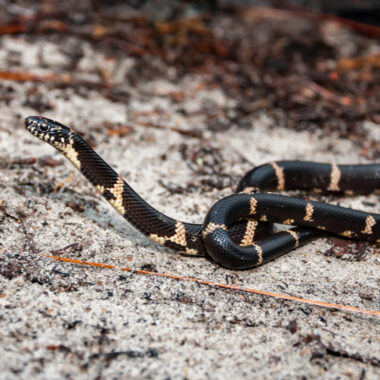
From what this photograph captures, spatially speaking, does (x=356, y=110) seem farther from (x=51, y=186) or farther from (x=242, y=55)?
(x=51, y=186)

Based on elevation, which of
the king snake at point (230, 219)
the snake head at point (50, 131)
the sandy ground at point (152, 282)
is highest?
the snake head at point (50, 131)

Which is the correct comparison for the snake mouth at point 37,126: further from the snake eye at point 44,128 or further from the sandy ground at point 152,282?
the sandy ground at point 152,282

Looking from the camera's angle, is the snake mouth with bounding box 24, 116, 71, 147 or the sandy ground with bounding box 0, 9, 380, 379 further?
the snake mouth with bounding box 24, 116, 71, 147

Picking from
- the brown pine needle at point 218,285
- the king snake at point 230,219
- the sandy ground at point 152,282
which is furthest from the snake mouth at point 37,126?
the brown pine needle at point 218,285

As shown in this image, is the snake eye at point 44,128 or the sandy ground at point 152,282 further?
the snake eye at point 44,128

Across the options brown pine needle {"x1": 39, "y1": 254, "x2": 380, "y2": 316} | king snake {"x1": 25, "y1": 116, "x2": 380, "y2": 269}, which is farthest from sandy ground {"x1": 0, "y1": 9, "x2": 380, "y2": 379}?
king snake {"x1": 25, "y1": 116, "x2": 380, "y2": 269}

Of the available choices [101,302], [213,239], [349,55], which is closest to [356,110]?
[349,55]

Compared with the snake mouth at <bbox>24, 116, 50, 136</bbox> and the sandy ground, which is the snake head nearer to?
the snake mouth at <bbox>24, 116, 50, 136</bbox>

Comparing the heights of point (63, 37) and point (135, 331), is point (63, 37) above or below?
above
